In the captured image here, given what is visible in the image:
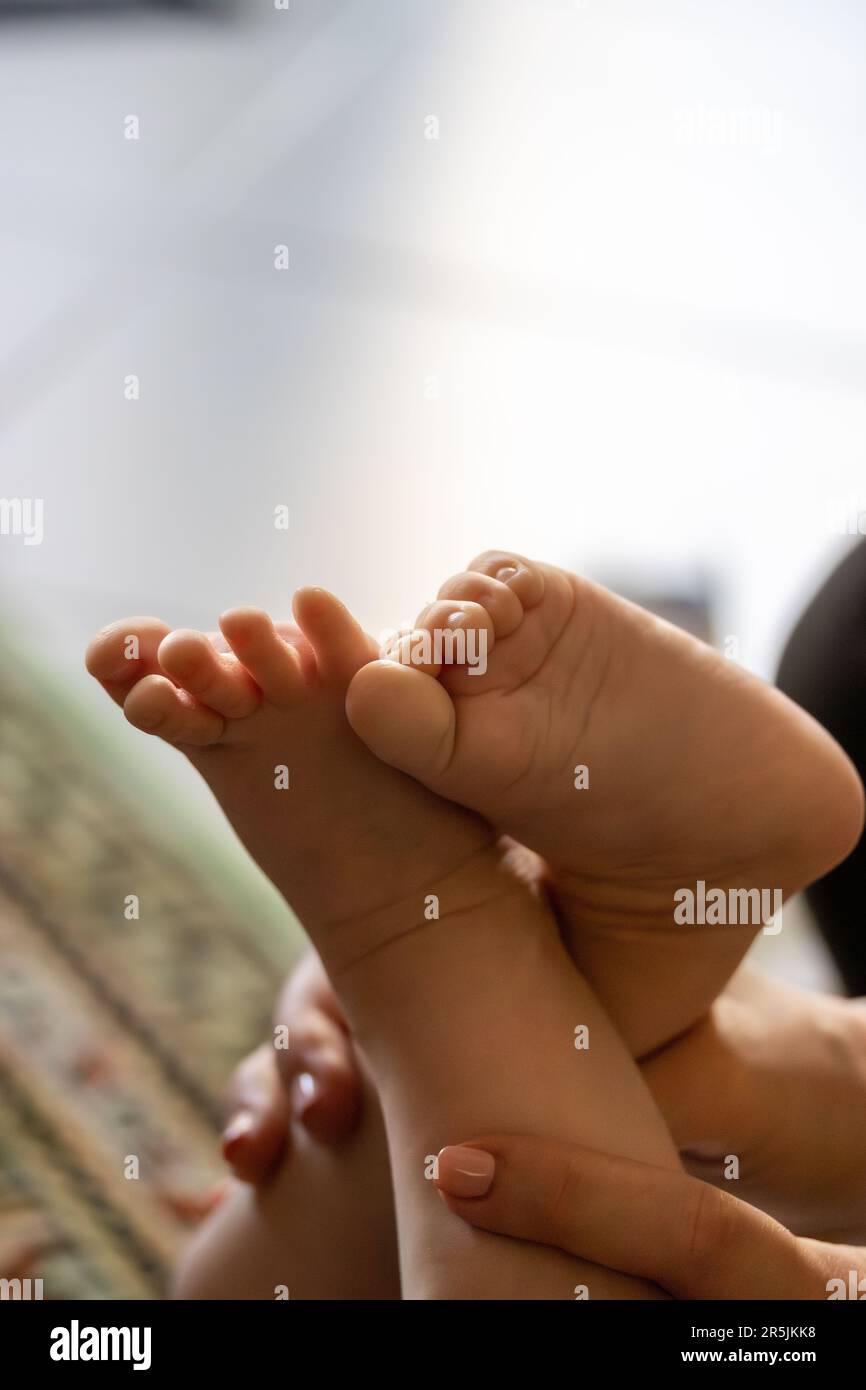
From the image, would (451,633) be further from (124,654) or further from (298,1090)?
(298,1090)

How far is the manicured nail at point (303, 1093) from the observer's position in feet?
2.16

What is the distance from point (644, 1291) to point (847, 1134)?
167 millimetres

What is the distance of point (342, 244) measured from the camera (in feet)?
5.09

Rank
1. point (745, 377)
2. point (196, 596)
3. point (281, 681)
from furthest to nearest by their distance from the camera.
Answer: point (745, 377) < point (196, 596) < point (281, 681)

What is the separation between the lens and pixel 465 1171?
504mm

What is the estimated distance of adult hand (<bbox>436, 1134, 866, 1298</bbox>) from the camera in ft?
1.63

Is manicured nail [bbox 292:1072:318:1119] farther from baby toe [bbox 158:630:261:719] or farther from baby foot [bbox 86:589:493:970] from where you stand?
baby toe [bbox 158:630:261:719]

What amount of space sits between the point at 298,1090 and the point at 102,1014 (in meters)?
0.33

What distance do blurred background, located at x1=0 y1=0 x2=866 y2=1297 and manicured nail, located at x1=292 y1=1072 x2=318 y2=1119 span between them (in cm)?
44

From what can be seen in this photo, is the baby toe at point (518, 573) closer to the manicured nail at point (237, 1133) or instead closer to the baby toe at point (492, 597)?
the baby toe at point (492, 597)

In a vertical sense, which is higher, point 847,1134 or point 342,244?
point 342,244

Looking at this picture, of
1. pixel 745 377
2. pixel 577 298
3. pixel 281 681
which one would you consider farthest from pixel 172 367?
pixel 281 681

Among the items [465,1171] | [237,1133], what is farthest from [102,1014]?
[465,1171]
